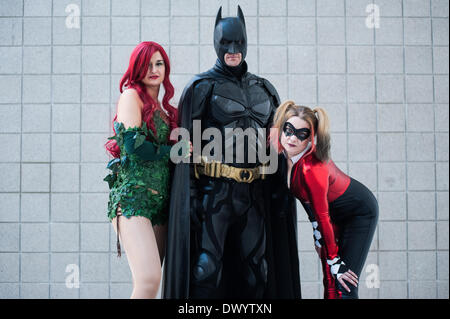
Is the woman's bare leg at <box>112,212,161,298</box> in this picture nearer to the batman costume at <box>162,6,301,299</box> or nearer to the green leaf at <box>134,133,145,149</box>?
the batman costume at <box>162,6,301,299</box>

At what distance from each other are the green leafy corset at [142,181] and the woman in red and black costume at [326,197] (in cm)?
62

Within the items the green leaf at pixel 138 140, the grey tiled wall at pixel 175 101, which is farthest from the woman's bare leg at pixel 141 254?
the grey tiled wall at pixel 175 101

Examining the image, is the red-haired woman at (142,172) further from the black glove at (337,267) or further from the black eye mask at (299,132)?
the black glove at (337,267)

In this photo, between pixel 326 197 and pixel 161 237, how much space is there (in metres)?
0.93

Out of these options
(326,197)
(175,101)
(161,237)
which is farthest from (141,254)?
(175,101)

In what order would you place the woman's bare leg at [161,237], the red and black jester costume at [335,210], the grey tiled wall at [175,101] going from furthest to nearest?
1. the grey tiled wall at [175,101]
2. the woman's bare leg at [161,237]
3. the red and black jester costume at [335,210]

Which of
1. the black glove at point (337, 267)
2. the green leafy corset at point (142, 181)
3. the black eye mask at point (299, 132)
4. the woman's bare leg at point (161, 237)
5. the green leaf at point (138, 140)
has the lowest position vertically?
the black glove at point (337, 267)

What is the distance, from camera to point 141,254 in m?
2.16

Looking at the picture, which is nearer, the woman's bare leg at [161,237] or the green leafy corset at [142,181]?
the green leafy corset at [142,181]

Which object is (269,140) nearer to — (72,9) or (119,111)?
(119,111)

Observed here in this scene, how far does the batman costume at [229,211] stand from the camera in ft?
7.13

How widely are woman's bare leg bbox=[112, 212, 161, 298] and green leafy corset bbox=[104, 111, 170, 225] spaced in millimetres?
54

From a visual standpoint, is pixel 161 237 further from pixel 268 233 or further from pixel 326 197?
pixel 326 197

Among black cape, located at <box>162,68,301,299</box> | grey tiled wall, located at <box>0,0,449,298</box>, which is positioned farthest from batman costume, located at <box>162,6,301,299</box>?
grey tiled wall, located at <box>0,0,449,298</box>
